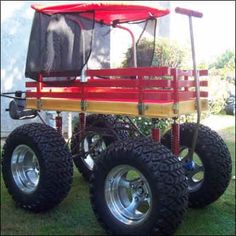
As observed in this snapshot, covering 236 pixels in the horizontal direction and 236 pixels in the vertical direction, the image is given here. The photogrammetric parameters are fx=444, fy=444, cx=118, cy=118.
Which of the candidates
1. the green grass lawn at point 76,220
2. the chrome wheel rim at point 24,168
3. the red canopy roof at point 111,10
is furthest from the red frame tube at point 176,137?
the chrome wheel rim at point 24,168

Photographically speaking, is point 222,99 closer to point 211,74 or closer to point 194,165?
point 211,74

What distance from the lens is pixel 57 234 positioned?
3953mm

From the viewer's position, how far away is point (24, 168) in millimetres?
4785

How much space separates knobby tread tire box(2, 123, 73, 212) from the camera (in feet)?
14.0

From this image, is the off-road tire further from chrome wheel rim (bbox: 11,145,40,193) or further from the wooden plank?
the wooden plank

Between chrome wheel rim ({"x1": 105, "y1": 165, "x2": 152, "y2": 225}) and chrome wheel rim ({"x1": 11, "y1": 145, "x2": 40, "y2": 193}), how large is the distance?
1.05 metres

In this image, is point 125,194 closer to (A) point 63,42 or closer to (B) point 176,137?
(B) point 176,137

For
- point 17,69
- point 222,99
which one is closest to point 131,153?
point 17,69

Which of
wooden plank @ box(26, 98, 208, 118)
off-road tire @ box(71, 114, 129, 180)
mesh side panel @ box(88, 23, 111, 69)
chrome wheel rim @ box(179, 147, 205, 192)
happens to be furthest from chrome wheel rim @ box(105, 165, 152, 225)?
mesh side panel @ box(88, 23, 111, 69)

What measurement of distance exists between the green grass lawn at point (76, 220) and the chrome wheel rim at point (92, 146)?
0.71 m

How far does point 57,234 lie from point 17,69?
18.0 ft

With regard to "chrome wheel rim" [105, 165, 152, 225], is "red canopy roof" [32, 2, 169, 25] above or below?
above

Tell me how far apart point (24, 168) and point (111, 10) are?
1903 millimetres

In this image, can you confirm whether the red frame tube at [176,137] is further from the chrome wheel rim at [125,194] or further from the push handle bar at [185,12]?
the push handle bar at [185,12]
